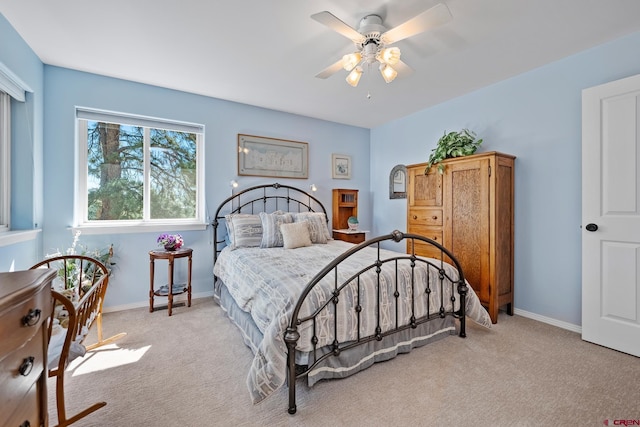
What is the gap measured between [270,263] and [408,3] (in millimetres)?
2266

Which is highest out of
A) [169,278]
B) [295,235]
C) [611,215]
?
[611,215]

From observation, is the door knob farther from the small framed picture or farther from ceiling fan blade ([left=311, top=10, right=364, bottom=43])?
the small framed picture

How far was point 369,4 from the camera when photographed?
78.8 inches

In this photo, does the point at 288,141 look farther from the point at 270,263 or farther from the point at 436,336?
the point at 436,336

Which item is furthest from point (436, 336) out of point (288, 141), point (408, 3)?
point (288, 141)

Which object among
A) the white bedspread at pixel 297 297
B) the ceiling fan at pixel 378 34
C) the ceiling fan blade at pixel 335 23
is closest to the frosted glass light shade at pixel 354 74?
the ceiling fan at pixel 378 34

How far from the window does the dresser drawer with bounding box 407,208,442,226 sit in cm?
283

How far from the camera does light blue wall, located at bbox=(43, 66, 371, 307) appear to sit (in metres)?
2.93

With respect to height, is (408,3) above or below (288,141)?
above

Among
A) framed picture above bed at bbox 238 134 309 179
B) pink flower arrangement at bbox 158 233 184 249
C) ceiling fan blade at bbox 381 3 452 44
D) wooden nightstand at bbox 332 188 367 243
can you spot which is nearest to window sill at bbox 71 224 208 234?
pink flower arrangement at bbox 158 233 184 249

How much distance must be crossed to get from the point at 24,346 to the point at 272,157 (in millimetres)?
3543

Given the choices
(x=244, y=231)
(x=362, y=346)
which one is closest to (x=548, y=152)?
(x=362, y=346)

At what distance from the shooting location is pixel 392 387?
71.6 inches

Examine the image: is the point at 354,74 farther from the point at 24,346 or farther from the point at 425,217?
the point at 24,346
